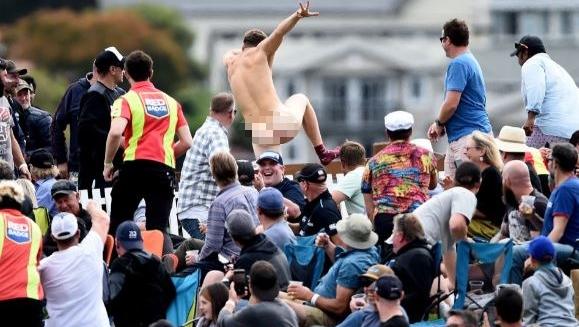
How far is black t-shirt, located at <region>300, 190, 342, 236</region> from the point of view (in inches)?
882

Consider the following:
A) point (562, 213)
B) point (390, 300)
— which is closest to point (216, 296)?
point (390, 300)

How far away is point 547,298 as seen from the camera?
67.2ft

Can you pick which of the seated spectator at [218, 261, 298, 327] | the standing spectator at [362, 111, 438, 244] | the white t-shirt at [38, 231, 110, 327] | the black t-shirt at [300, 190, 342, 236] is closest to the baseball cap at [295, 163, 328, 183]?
the black t-shirt at [300, 190, 342, 236]

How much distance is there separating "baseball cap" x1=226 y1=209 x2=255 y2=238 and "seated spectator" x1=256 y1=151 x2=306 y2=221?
7.24ft

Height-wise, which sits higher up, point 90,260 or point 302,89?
point 90,260

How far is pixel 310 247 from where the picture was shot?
21688 millimetres

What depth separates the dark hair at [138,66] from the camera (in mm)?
22656

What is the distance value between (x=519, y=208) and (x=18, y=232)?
438 centimetres

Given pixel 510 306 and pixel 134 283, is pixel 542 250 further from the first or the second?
pixel 134 283

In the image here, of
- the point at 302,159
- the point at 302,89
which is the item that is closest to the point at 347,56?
the point at 302,89

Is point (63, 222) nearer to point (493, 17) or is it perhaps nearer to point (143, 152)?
point (143, 152)

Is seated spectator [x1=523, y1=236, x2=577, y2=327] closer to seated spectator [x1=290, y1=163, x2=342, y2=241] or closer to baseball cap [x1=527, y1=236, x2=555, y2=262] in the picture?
baseball cap [x1=527, y1=236, x2=555, y2=262]

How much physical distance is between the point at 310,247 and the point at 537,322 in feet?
7.37

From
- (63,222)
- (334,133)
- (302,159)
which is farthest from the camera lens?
(334,133)
